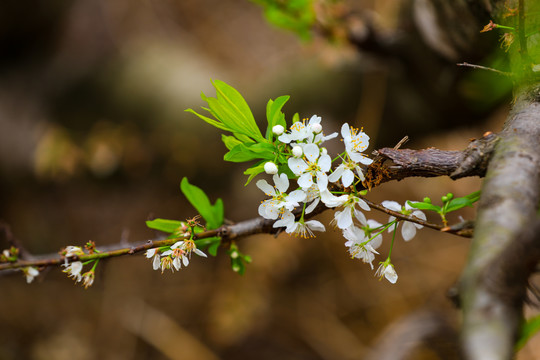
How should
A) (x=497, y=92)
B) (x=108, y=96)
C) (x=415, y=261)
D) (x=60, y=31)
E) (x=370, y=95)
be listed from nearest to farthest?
(x=497, y=92), (x=370, y=95), (x=108, y=96), (x=60, y=31), (x=415, y=261)

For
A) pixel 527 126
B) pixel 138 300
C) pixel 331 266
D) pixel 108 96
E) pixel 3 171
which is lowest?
A: pixel 138 300

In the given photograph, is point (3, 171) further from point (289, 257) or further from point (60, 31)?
point (289, 257)

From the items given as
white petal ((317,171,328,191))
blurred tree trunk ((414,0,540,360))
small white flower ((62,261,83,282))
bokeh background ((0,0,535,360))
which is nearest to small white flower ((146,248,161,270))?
small white flower ((62,261,83,282))

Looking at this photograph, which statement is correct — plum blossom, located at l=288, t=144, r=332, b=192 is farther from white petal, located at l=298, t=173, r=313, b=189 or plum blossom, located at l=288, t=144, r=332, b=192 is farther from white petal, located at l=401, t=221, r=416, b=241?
white petal, located at l=401, t=221, r=416, b=241

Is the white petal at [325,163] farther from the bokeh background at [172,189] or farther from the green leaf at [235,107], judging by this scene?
the bokeh background at [172,189]

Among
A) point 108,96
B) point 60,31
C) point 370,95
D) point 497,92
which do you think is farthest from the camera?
point 60,31

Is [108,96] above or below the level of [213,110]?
below

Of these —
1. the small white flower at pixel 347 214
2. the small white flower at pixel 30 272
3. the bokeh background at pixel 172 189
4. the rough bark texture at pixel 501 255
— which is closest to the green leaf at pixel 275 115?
the small white flower at pixel 347 214

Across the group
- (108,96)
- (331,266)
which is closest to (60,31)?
(108,96)

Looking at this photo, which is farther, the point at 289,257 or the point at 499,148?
the point at 289,257
